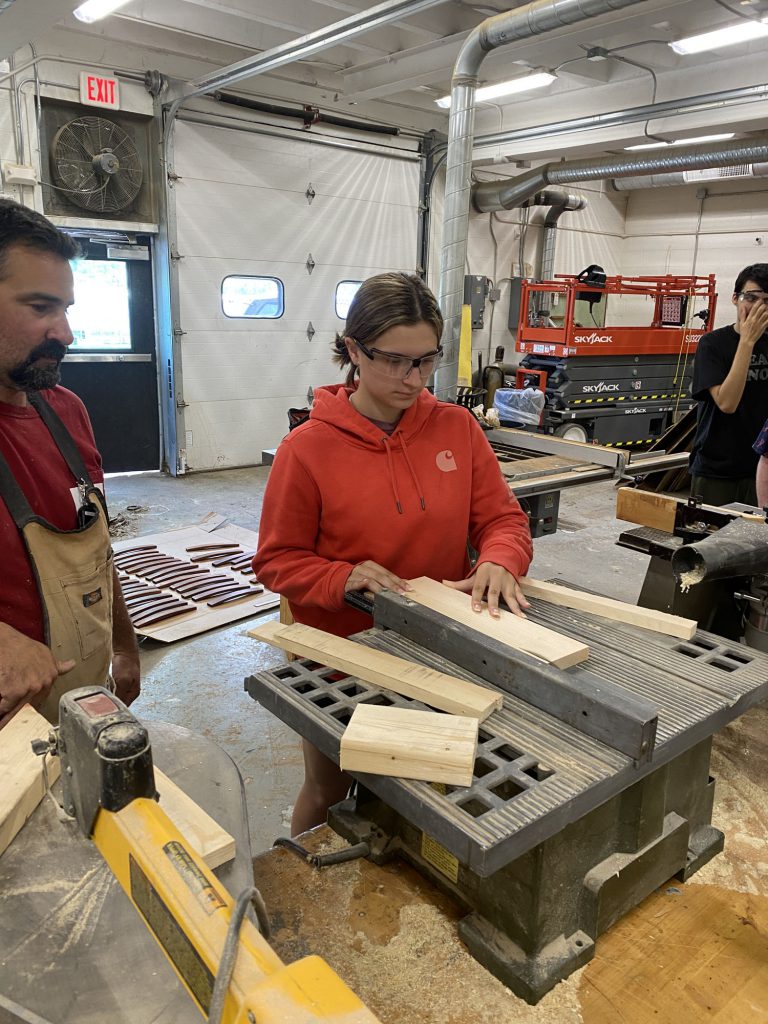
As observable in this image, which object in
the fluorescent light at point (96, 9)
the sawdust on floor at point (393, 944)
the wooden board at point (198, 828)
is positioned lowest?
the sawdust on floor at point (393, 944)

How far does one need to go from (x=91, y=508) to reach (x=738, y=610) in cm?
181

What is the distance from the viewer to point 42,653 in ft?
4.42

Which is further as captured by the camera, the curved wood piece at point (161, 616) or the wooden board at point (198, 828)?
the curved wood piece at point (161, 616)

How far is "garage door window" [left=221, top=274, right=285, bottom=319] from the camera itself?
740cm

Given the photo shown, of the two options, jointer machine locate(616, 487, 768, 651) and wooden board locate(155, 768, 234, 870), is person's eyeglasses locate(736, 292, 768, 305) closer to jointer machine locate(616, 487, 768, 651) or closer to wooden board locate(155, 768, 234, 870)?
jointer machine locate(616, 487, 768, 651)

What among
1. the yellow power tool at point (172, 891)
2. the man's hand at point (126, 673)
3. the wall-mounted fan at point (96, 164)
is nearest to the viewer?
the yellow power tool at point (172, 891)

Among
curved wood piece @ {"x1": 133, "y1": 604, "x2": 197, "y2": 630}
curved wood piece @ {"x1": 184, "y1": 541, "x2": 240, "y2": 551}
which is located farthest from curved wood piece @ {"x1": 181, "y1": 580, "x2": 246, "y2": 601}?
curved wood piece @ {"x1": 184, "y1": 541, "x2": 240, "y2": 551}

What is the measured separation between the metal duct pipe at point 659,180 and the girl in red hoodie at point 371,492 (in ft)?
27.9

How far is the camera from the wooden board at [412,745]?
3.05 feet

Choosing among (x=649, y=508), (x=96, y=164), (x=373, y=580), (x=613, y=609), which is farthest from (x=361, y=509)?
(x=96, y=164)

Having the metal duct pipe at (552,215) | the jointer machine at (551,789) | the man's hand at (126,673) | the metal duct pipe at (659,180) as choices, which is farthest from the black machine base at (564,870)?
the metal duct pipe at (552,215)

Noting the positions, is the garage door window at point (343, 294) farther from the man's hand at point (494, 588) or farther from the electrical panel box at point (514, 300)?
the man's hand at point (494, 588)

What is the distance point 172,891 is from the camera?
1.91 ft

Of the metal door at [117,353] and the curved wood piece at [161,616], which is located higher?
the metal door at [117,353]
